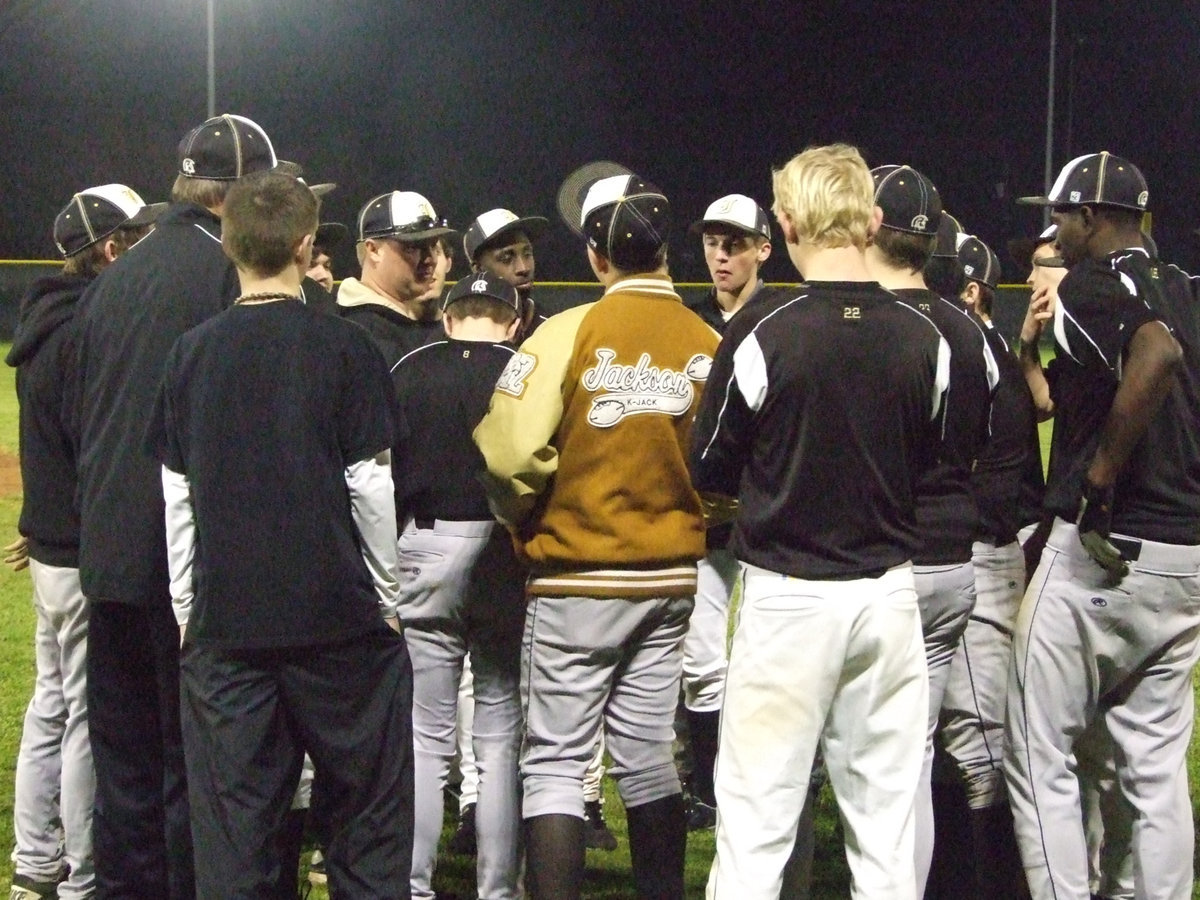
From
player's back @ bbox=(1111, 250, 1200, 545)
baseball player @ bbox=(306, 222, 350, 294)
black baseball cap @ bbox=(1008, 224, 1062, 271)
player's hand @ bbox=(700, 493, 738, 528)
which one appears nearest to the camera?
player's back @ bbox=(1111, 250, 1200, 545)

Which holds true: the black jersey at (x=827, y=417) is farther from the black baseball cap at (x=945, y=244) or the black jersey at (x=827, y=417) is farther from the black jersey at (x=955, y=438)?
the black baseball cap at (x=945, y=244)

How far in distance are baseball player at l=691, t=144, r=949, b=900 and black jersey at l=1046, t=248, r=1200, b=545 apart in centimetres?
61

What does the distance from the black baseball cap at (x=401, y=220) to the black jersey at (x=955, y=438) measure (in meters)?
1.64

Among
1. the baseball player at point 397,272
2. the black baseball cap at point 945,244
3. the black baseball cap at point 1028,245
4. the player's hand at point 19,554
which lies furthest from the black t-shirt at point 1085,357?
the player's hand at point 19,554

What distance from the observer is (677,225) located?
29.4 m

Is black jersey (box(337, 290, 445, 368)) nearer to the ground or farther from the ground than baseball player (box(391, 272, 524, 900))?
farther from the ground

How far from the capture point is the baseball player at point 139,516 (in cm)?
343

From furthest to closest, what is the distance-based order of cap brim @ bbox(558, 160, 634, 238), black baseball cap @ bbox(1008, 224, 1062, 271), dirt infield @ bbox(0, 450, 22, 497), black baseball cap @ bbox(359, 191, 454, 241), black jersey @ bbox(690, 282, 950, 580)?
1. dirt infield @ bbox(0, 450, 22, 497)
2. black baseball cap @ bbox(1008, 224, 1062, 271)
3. black baseball cap @ bbox(359, 191, 454, 241)
4. cap brim @ bbox(558, 160, 634, 238)
5. black jersey @ bbox(690, 282, 950, 580)

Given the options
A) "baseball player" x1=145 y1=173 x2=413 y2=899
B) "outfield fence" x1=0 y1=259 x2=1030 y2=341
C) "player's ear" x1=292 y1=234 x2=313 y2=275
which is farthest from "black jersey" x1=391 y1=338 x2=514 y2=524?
"outfield fence" x1=0 y1=259 x2=1030 y2=341

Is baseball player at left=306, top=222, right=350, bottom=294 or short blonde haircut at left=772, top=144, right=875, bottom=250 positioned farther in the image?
baseball player at left=306, top=222, right=350, bottom=294

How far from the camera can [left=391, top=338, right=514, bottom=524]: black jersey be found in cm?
385

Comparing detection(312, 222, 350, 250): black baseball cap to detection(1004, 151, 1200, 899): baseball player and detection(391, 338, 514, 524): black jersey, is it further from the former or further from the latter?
detection(1004, 151, 1200, 899): baseball player

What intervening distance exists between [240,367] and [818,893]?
8.20 ft

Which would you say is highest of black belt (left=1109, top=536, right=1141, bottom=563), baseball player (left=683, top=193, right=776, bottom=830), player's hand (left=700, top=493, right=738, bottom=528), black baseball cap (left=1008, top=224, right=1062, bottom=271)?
black baseball cap (left=1008, top=224, right=1062, bottom=271)
